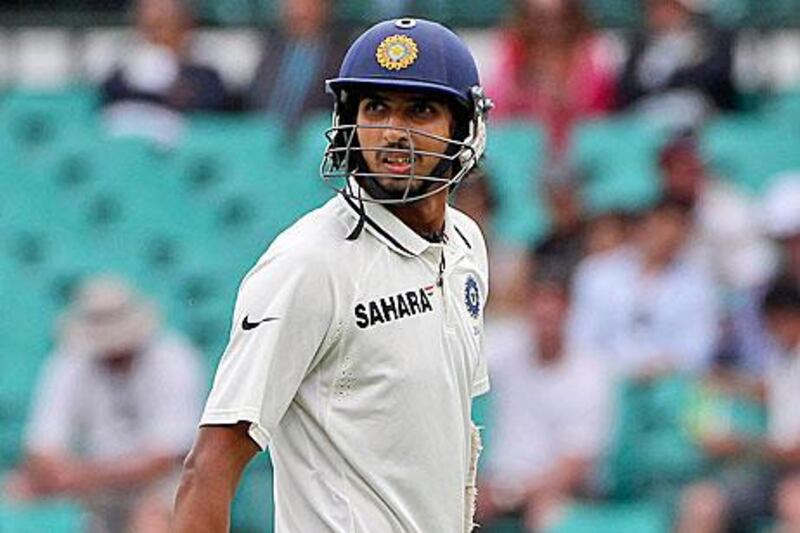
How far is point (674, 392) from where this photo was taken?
9805 millimetres

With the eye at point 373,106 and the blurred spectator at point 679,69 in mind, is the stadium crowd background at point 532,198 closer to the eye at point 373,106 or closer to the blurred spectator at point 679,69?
the blurred spectator at point 679,69

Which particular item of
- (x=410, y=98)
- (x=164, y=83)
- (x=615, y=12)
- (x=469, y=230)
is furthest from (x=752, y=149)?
(x=410, y=98)

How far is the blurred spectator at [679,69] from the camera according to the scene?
10.7 metres

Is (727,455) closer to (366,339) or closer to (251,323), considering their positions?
(366,339)

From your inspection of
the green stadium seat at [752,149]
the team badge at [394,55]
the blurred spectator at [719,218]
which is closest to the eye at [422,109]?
the team badge at [394,55]

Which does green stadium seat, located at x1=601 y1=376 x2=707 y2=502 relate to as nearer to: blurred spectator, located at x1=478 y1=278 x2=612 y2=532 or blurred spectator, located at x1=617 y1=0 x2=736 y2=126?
blurred spectator, located at x1=478 y1=278 x2=612 y2=532

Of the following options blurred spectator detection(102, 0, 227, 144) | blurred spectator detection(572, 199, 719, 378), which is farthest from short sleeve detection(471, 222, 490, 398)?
blurred spectator detection(102, 0, 227, 144)

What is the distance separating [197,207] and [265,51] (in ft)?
2.85

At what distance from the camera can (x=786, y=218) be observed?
10094 mm

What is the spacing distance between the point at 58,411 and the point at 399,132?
5.50m

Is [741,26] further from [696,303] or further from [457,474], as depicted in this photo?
[457,474]

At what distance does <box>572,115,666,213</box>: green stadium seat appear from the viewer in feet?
35.0

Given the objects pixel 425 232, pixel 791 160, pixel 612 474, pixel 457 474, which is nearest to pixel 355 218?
pixel 425 232

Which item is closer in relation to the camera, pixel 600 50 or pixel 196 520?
pixel 196 520
